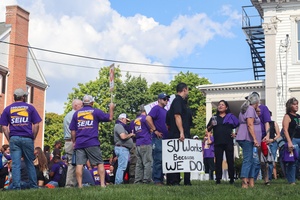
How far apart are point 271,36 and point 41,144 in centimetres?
2355

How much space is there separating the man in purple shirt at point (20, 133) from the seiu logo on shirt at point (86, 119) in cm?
83

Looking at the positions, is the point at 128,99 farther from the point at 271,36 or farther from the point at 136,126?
the point at 136,126

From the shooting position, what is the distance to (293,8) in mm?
26000

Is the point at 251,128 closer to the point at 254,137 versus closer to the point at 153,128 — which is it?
the point at 254,137

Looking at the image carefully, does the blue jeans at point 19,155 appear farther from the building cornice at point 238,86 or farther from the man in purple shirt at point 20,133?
the building cornice at point 238,86

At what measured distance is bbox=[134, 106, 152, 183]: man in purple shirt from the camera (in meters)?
12.2

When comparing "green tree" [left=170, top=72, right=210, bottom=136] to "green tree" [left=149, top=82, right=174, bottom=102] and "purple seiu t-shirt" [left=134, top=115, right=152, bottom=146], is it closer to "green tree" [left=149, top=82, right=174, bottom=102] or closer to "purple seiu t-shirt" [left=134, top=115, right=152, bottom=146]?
"green tree" [left=149, top=82, right=174, bottom=102]

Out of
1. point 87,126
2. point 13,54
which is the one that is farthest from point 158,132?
point 13,54

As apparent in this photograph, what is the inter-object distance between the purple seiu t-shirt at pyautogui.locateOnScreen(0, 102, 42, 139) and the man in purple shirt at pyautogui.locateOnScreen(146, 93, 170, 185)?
105 inches

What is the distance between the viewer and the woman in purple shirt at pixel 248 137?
367 inches

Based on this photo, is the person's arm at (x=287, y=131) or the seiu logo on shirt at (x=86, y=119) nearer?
the seiu logo on shirt at (x=86, y=119)

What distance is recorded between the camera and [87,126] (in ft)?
31.3

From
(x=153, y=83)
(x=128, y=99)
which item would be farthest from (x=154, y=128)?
(x=153, y=83)

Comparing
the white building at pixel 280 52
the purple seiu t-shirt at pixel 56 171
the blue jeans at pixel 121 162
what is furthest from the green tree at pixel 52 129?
the purple seiu t-shirt at pixel 56 171
